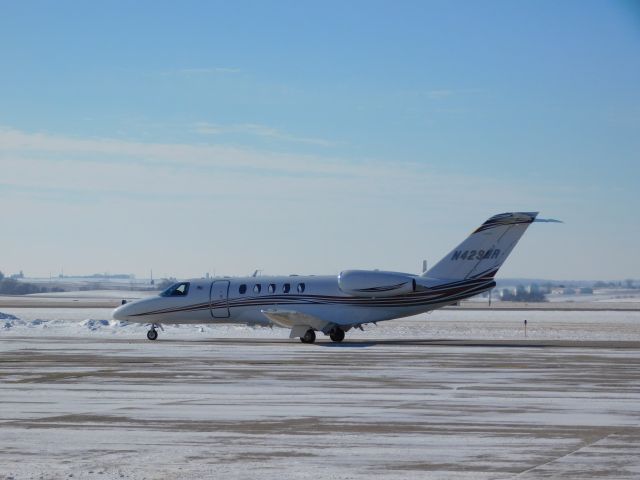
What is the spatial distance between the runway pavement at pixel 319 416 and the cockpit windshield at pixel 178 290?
10.3 metres

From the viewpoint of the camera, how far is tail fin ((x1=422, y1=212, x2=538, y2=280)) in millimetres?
34406

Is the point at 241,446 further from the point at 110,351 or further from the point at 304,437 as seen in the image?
the point at 110,351

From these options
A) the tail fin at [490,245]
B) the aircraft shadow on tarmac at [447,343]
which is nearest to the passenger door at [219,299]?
the aircraft shadow on tarmac at [447,343]

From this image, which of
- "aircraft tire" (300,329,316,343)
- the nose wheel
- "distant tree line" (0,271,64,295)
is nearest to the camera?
"aircraft tire" (300,329,316,343)

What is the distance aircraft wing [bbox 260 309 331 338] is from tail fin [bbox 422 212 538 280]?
15.7 feet

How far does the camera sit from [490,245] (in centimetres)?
3444

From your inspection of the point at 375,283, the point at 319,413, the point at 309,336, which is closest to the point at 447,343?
the point at 375,283

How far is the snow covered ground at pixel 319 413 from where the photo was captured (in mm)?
11445

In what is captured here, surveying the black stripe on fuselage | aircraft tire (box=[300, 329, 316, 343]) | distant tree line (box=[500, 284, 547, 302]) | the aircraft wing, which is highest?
distant tree line (box=[500, 284, 547, 302])

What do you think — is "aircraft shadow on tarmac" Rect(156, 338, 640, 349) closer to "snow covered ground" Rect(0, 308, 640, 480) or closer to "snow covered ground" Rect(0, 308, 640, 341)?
"snow covered ground" Rect(0, 308, 640, 341)

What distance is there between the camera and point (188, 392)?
18922 millimetres

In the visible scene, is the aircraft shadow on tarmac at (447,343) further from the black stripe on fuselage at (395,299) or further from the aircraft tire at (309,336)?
the black stripe on fuselage at (395,299)

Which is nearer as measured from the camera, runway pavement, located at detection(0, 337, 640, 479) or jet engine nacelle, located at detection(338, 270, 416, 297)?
runway pavement, located at detection(0, 337, 640, 479)

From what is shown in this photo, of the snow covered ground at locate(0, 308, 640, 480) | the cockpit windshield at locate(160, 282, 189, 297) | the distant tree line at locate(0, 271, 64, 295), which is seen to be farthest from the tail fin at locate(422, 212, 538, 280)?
the distant tree line at locate(0, 271, 64, 295)
